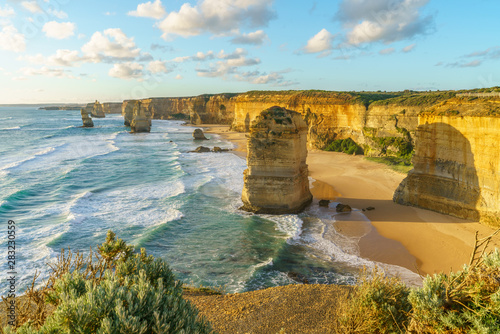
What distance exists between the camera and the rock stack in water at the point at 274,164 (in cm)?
2106

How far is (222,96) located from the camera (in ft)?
321

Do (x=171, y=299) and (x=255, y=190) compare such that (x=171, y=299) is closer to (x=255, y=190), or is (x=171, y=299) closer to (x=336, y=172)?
(x=255, y=190)

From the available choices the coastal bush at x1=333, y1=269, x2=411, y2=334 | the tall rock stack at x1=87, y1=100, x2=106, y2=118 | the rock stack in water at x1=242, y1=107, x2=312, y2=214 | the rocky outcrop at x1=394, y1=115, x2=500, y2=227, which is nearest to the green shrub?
the coastal bush at x1=333, y1=269, x2=411, y2=334

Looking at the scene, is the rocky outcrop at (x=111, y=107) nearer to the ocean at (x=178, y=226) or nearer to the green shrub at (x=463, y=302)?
the ocean at (x=178, y=226)

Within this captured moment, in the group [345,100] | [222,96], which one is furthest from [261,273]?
[222,96]

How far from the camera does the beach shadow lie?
60.1 feet

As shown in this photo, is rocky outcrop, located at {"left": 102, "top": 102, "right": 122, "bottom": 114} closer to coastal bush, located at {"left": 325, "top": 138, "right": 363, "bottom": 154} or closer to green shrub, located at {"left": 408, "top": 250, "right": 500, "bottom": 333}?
coastal bush, located at {"left": 325, "top": 138, "right": 363, "bottom": 154}

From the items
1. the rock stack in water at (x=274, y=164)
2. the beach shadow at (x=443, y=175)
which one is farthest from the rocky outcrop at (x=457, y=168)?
the rock stack in water at (x=274, y=164)

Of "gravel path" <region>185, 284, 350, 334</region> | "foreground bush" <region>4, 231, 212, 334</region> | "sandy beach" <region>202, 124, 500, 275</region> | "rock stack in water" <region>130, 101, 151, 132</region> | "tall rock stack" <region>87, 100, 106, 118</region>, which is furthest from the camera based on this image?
"tall rock stack" <region>87, 100, 106, 118</region>

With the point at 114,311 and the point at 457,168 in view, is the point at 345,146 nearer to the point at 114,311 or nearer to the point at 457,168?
the point at 457,168

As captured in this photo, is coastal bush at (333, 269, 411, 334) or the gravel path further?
the gravel path

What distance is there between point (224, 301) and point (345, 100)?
1653 inches

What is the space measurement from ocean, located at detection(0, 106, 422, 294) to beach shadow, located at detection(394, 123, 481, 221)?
4.37 m

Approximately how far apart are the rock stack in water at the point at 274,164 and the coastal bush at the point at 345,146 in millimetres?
24066
